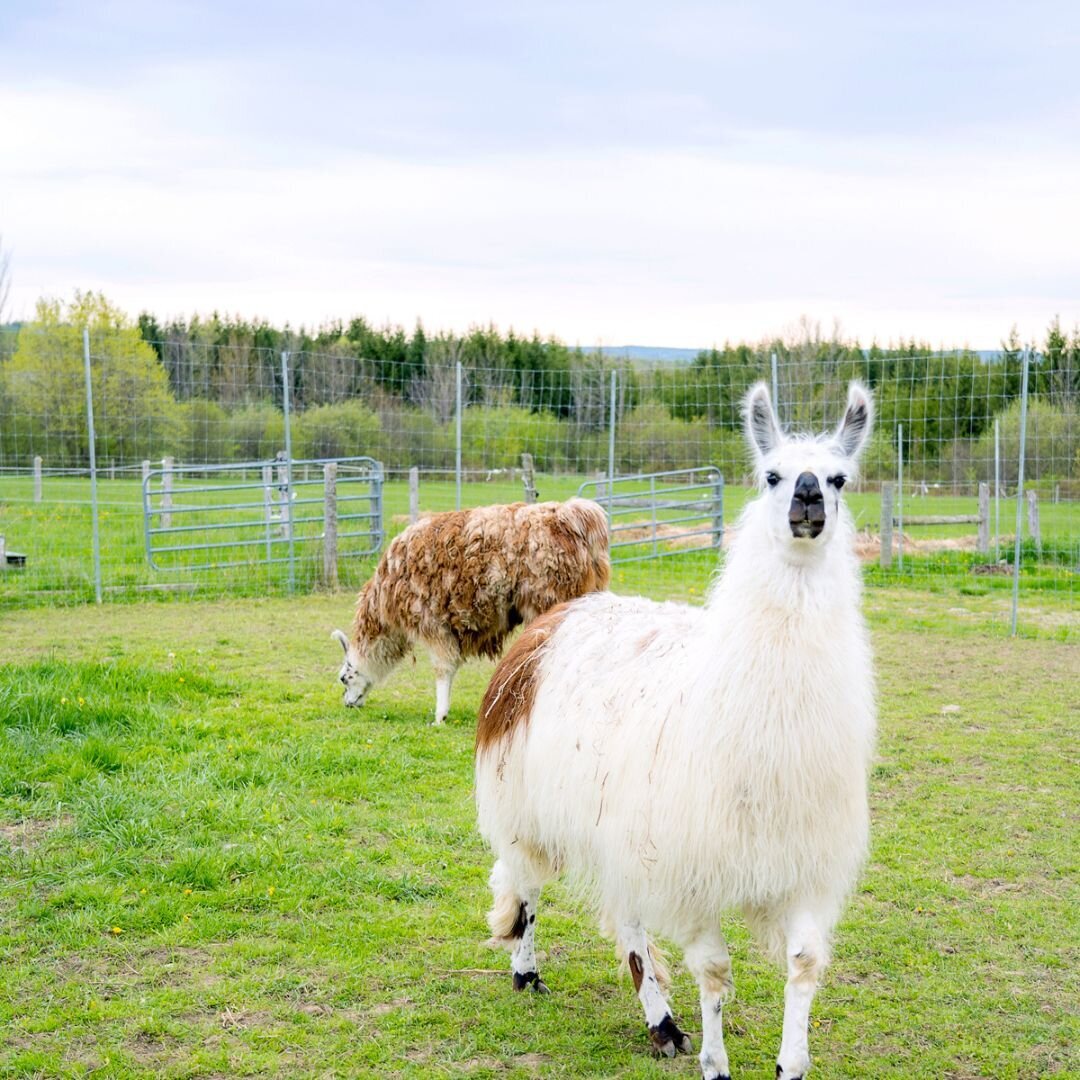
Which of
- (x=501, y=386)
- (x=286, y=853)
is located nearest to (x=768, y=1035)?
(x=286, y=853)

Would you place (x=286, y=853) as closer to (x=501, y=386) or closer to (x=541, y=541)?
(x=541, y=541)

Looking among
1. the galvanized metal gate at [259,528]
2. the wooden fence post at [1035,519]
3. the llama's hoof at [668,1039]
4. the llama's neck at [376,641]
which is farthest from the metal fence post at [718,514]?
the llama's hoof at [668,1039]

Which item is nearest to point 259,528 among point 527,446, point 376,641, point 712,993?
point 527,446

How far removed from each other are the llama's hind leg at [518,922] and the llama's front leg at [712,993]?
0.82 metres

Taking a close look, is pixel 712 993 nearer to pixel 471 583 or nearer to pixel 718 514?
pixel 471 583

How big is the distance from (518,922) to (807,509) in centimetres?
190

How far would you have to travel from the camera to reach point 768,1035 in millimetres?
3703

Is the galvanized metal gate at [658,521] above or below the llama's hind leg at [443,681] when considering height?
above

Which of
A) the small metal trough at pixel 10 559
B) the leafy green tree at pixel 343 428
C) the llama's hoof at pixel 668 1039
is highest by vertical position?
the leafy green tree at pixel 343 428

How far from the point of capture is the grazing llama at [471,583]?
7.84 meters

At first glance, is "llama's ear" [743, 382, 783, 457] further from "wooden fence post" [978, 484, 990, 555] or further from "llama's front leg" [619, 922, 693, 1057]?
"wooden fence post" [978, 484, 990, 555]

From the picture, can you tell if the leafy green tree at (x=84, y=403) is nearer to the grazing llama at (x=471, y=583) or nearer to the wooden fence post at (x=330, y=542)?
the wooden fence post at (x=330, y=542)

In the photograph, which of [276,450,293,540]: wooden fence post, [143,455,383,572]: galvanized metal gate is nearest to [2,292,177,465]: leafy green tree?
[143,455,383,572]: galvanized metal gate

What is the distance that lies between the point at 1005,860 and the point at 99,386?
568 inches
